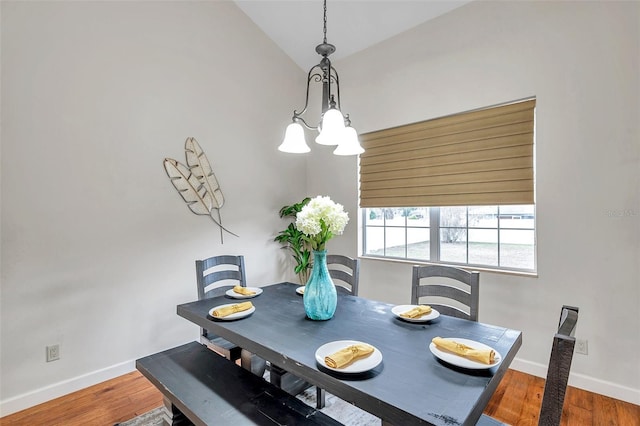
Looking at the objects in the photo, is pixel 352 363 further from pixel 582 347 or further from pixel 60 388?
pixel 60 388

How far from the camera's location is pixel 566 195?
233 centimetres

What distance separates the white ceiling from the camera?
296cm

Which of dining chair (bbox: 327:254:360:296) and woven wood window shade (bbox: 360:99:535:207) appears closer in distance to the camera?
dining chair (bbox: 327:254:360:296)

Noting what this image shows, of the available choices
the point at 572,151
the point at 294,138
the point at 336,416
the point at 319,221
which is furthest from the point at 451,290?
the point at 572,151

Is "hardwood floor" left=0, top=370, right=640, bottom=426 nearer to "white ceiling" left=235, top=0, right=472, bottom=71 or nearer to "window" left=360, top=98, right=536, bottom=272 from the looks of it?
"window" left=360, top=98, right=536, bottom=272

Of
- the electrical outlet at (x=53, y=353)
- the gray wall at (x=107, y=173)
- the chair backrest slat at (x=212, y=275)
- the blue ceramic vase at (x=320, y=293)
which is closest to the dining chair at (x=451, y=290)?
the blue ceramic vase at (x=320, y=293)

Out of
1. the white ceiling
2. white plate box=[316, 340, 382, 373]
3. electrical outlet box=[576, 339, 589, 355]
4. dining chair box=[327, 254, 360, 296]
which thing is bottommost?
electrical outlet box=[576, 339, 589, 355]

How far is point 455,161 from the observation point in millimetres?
2857

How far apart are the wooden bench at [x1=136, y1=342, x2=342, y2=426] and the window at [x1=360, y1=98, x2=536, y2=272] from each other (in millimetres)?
2139

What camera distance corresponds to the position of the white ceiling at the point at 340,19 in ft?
9.71

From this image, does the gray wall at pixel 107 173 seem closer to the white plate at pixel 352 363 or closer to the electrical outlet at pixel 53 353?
the electrical outlet at pixel 53 353

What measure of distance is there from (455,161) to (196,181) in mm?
2475

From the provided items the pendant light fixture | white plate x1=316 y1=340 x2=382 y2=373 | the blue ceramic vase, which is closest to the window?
the pendant light fixture

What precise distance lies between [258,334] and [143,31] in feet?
9.17
